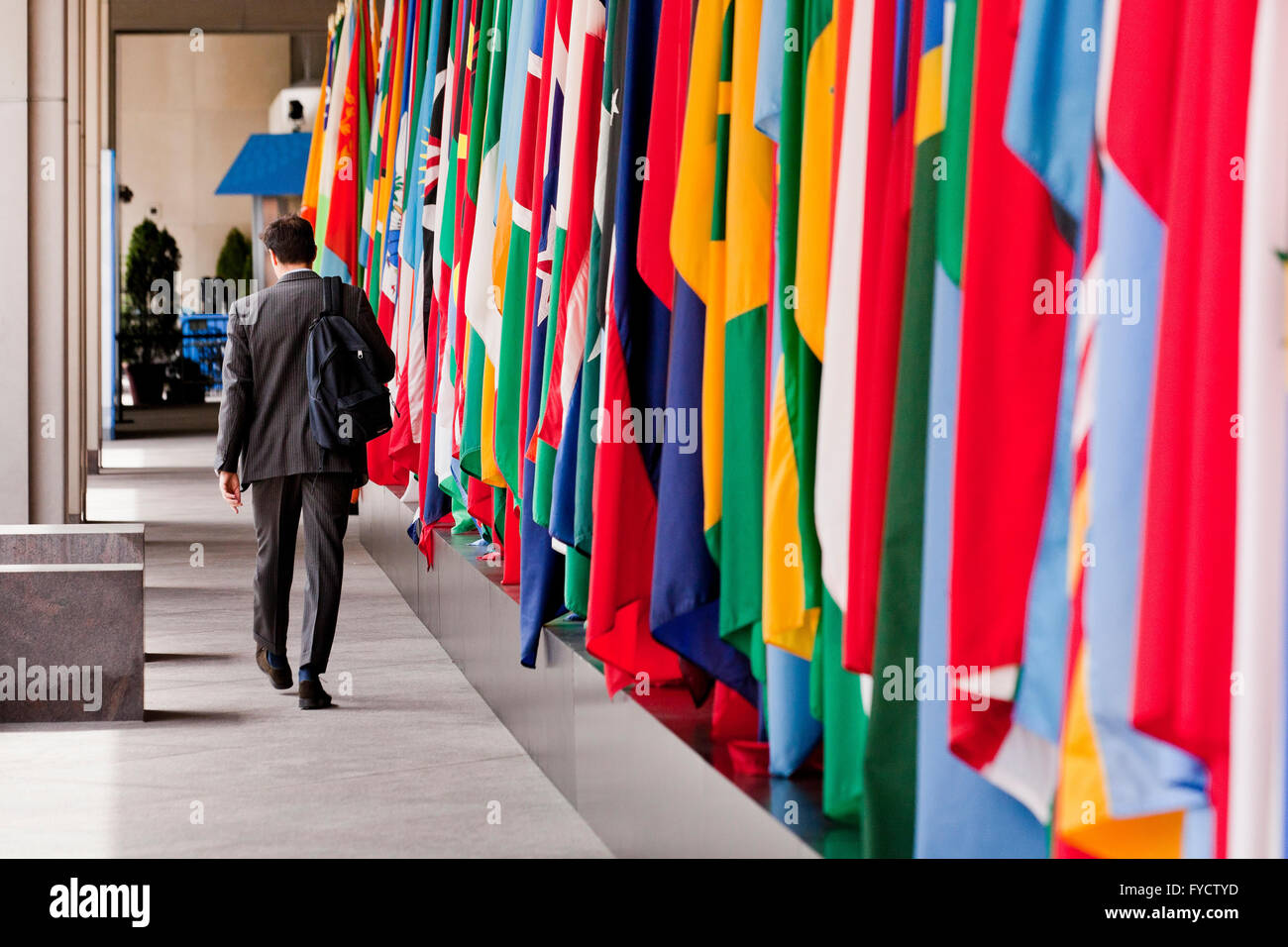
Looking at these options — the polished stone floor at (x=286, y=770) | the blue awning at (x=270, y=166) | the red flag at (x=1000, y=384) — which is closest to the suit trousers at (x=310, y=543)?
the polished stone floor at (x=286, y=770)

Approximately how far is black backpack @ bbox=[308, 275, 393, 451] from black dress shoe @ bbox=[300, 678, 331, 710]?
78 cm

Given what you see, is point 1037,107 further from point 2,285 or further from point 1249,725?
point 2,285

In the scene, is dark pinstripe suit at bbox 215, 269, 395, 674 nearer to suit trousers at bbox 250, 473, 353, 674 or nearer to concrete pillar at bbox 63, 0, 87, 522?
suit trousers at bbox 250, 473, 353, 674

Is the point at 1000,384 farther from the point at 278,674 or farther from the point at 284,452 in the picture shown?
the point at 278,674

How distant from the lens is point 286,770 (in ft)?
15.0

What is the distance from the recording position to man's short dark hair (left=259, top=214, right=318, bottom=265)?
18.6ft

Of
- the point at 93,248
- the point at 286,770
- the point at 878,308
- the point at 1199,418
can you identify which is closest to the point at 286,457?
the point at 286,770

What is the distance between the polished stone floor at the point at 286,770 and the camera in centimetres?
387

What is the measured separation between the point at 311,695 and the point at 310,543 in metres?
0.50

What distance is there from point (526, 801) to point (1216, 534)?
9.33 feet

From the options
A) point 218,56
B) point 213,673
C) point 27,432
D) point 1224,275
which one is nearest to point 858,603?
point 1224,275

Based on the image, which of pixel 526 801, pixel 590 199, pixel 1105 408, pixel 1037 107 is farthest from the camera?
pixel 526 801

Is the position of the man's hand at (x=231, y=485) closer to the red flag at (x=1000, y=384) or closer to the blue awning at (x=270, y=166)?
the red flag at (x=1000, y=384)

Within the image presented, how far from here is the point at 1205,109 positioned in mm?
1647
